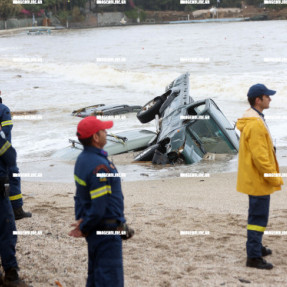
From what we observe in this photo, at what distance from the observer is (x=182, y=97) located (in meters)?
13.3

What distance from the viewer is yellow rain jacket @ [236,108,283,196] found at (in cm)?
497

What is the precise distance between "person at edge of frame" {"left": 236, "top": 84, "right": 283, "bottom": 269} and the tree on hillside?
129549 mm

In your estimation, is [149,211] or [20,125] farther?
[20,125]

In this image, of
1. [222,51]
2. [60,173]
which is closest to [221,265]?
[60,173]

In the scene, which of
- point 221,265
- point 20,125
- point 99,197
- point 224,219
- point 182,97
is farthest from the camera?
point 20,125

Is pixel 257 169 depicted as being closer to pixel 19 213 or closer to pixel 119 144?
pixel 19 213

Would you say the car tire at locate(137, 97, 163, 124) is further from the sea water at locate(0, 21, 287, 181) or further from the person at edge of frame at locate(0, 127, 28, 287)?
the person at edge of frame at locate(0, 127, 28, 287)

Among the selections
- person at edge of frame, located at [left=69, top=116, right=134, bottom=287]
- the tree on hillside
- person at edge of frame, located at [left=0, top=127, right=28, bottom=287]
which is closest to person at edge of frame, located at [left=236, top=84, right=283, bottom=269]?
person at edge of frame, located at [left=69, top=116, right=134, bottom=287]

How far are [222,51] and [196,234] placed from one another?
58.9 metres

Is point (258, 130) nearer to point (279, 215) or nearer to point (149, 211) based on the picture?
point (279, 215)

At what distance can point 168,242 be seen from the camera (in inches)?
242

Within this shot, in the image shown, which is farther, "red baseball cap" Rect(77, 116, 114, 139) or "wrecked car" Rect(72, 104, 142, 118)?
"wrecked car" Rect(72, 104, 142, 118)

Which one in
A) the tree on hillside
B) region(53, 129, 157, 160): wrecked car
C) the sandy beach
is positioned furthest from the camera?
the tree on hillside

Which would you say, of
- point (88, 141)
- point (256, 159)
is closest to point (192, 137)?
point (256, 159)
